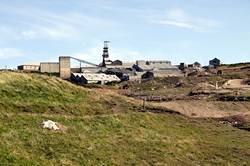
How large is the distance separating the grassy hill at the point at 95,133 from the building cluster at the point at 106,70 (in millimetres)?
48926

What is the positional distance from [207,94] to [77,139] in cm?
3690

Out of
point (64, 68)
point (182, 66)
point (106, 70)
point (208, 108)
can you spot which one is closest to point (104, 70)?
point (106, 70)

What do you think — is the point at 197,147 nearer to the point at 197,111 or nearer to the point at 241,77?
the point at 197,111

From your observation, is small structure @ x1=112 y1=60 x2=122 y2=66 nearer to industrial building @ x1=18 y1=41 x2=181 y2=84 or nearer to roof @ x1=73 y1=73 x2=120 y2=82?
industrial building @ x1=18 y1=41 x2=181 y2=84

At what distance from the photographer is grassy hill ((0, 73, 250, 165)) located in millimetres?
24875

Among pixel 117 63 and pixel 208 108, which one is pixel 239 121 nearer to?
pixel 208 108

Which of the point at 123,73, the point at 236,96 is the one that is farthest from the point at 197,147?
the point at 123,73

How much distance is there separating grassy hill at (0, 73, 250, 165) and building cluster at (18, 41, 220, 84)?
1926 inches

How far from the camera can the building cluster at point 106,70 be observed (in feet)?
308

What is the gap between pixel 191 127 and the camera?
122 feet

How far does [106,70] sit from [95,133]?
90.9 m

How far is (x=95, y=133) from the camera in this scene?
29578mm

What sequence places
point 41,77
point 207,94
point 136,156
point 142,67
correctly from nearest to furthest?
point 136,156
point 41,77
point 207,94
point 142,67

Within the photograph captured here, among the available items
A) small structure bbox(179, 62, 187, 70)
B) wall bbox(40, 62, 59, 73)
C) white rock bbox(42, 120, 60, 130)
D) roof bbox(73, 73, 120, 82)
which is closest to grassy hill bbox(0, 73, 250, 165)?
white rock bbox(42, 120, 60, 130)
